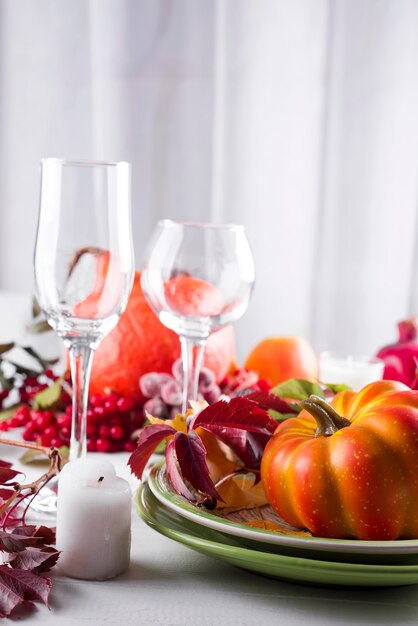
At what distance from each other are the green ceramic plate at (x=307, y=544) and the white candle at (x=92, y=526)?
1.4 inches

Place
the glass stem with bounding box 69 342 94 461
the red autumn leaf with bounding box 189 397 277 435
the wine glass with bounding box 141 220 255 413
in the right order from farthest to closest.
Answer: the wine glass with bounding box 141 220 255 413 < the glass stem with bounding box 69 342 94 461 < the red autumn leaf with bounding box 189 397 277 435

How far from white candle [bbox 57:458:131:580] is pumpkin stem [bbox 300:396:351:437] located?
0.43 ft

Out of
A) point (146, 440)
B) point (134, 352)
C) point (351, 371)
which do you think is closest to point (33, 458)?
point (134, 352)

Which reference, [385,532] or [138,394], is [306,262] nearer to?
[138,394]

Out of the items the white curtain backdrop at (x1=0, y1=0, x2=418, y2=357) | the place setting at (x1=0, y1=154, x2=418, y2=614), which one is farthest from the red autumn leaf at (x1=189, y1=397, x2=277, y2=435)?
the white curtain backdrop at (x1=0, y1=0, x2=418, y2=357)

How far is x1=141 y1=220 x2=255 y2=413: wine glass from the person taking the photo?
0.82 m

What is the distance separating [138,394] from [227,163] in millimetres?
1234

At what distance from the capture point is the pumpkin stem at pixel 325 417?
54 cm

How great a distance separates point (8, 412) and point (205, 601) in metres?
0.59

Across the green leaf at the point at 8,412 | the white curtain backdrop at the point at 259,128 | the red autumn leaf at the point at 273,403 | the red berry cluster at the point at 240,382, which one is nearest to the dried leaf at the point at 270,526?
the red autumn leaf at the point at 273,403

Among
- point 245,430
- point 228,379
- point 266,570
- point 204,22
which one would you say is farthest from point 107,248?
point 204,22

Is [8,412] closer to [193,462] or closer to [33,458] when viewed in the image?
[33,458]

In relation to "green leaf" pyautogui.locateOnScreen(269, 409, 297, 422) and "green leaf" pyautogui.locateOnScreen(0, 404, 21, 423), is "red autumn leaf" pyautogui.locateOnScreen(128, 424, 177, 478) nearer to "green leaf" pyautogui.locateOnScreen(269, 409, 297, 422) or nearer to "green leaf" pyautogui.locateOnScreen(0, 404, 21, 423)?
"green leaf" pyautogui.locateOnScreen(269, 409, 297, 422)

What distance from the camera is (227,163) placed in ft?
7.06
